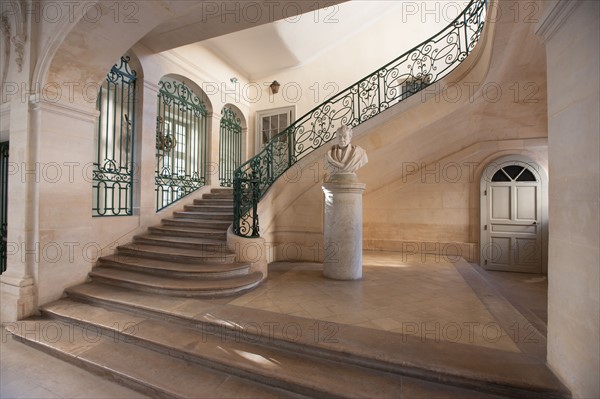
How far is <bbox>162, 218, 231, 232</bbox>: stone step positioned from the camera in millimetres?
5301

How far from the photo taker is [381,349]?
7.36 feet

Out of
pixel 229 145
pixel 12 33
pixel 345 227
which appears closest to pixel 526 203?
pixel 345 227

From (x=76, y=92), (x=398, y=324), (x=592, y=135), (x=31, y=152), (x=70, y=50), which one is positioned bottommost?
(x=398, y=324)

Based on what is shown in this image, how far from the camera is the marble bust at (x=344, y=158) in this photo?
442 centimetres

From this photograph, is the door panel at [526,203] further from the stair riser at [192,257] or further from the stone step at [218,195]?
the stone step at [218,195]

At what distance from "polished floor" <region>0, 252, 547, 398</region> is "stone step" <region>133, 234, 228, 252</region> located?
104cm

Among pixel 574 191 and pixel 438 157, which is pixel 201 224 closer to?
pixel 574 191

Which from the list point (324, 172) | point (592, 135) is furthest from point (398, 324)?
point (324, 172)

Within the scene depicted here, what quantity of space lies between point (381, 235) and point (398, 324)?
4.67 m

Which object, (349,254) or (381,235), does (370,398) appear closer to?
(349,254)

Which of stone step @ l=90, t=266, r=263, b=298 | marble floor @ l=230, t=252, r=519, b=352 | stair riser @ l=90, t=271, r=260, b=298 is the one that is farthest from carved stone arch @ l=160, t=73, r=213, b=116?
marble floor @ l=230, t=252, r=519, b=352

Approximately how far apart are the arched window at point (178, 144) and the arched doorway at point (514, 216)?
709cm

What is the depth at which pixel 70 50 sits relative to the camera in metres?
3.49

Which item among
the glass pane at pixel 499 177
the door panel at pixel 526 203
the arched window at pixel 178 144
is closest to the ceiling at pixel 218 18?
the arched window at pixel 178 144
